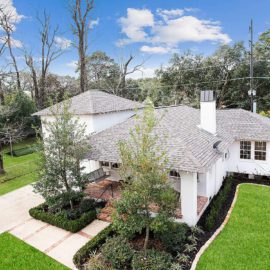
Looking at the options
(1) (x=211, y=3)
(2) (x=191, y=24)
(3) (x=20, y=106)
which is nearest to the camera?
(1) (x=211, y=3)

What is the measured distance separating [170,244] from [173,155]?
3.94m

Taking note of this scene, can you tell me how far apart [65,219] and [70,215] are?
15.2 inches

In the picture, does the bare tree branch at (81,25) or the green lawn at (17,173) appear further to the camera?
the bare tree branch at (81,25)

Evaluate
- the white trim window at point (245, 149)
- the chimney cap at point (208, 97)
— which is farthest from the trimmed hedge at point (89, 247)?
the white trim window at point (245, 149)

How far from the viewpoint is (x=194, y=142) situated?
40.9 feet

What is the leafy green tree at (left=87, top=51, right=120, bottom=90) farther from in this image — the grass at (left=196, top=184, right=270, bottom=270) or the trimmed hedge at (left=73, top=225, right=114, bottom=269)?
the trimmed hedge at (left=73, top=225, right=114, bottom=269)

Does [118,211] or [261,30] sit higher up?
[261,30]

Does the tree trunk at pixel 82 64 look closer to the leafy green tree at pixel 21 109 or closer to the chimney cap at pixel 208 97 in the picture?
the leafy green tree at pixel 21 109

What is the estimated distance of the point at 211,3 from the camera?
27656mm

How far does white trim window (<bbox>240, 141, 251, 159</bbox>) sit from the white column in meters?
8.73

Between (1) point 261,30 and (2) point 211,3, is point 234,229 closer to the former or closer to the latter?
(2) point 211,3

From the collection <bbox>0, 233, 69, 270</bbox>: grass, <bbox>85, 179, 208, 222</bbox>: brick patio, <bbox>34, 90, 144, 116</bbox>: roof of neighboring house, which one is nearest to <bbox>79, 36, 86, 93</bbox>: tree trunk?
<bbox>34, 90, 144, 116</bbox>: roof of neighboring house

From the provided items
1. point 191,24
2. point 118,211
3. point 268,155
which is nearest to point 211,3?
point 191,24

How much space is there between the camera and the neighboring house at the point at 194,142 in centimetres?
1072
